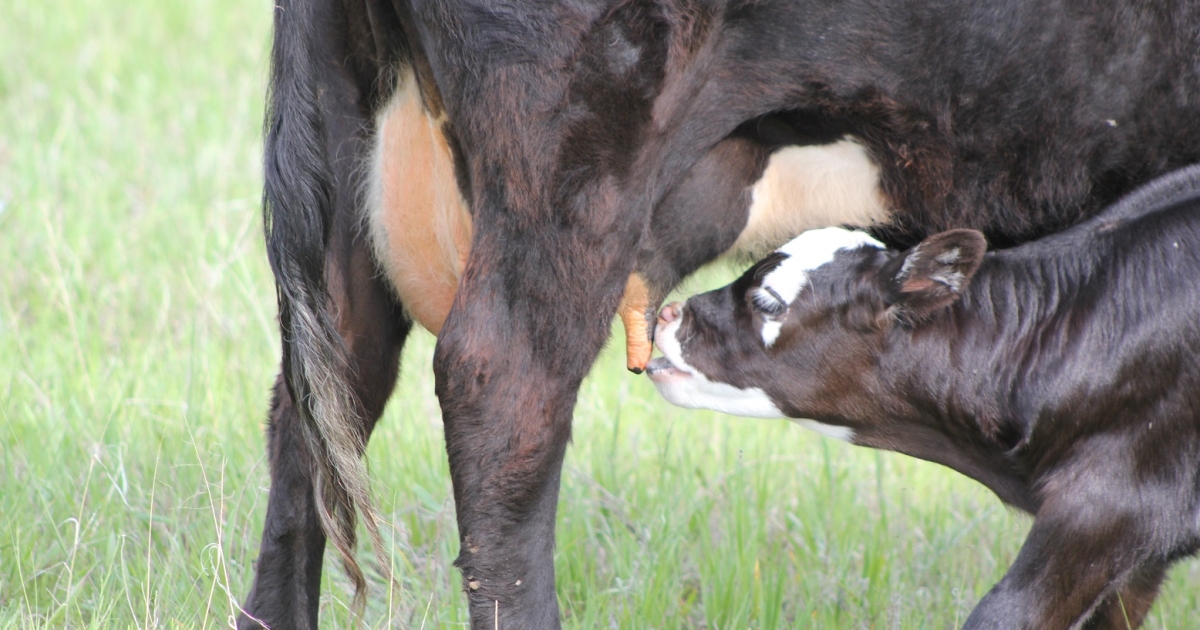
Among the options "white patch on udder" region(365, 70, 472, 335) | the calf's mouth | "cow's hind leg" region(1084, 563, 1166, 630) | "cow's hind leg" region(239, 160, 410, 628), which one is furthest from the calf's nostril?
"cow's hind leg" region(1084, 563, 1166, 630)

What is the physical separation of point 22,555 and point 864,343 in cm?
214

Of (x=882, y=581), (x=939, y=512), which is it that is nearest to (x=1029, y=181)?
(x=882, y=581)

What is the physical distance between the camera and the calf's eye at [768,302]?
10.1 ft

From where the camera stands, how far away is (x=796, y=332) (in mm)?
3094

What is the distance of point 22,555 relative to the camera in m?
3.30

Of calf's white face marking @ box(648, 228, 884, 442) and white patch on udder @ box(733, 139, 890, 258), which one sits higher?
white patch on udder @ box(733, 139, 890, 258)

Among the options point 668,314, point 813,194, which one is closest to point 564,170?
point 668,314

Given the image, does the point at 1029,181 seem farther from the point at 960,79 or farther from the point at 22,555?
the point at 22,555

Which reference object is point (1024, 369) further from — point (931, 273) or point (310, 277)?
point (310, 277)

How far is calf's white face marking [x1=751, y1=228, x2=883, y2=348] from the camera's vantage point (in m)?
3.08

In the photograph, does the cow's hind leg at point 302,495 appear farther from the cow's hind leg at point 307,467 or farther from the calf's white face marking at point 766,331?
the calf's white face marking at point 766,331

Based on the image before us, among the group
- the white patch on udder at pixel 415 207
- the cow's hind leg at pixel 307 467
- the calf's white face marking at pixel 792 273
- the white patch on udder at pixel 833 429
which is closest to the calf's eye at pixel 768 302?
the calf's white face marking at pixel 792 273

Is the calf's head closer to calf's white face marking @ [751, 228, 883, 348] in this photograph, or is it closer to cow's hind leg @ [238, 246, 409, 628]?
calf's white face marking @ [751, 228, 883, 348]

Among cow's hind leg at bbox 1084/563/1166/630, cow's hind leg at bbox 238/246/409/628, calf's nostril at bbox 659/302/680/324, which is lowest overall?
cow's hind leg at bbox 1084/563/1166/630
